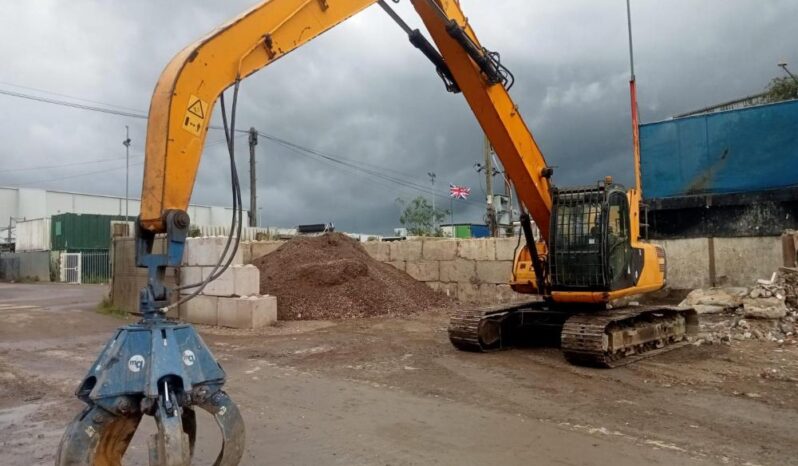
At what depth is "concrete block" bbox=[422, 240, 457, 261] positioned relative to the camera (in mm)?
18047

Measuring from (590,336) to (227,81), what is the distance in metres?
6.05

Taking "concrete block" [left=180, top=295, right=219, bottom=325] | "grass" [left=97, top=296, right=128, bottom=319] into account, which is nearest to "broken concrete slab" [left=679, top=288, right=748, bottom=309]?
"concrete block" [left=180, top=295, right=219, bottom=325]

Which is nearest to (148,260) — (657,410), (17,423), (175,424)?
(175,424)

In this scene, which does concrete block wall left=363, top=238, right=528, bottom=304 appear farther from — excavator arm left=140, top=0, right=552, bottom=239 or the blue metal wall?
excavator arm left=140, top=0, right=552, bottom=239

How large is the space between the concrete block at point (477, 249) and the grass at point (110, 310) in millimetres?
9017

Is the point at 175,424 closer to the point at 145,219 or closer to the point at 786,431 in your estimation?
the point at 145,219

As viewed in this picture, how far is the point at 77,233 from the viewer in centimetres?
4419

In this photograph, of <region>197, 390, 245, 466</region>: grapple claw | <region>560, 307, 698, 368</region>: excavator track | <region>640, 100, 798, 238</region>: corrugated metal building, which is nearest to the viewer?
<region>197, 390, 245, 466</region>: grapple claw

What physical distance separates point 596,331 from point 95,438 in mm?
6786

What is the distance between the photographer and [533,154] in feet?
32.3

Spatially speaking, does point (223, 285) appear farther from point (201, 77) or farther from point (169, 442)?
point (169, 442)

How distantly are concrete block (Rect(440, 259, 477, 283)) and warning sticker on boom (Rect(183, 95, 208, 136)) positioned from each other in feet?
44.7

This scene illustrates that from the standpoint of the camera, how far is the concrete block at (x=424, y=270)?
60.6 feet

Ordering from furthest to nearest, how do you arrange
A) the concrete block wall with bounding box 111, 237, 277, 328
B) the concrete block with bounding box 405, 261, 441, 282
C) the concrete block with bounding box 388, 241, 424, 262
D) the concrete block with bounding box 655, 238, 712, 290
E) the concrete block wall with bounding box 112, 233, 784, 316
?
the concrete block with bounding box 388, 241, 424, 262 < the concrete block with bounding box 405, 261, 441, 282 < the concrete block with bounding box 655, 238, 712, 290 < the concrete block wall with bounding box 112, 233, 784, 316 < the concrete block wall with bounding box 111, 237, 277, 328
